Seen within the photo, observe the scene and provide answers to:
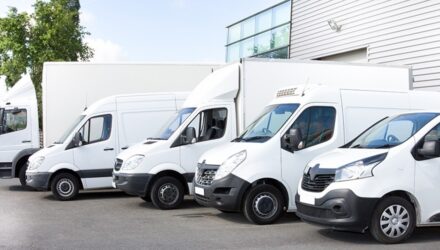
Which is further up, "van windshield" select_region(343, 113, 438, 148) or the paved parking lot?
"van windshield" select_region(343, 113, 438, 148)

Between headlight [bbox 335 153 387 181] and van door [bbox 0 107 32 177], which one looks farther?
van door [bbox 0 107 32 177]

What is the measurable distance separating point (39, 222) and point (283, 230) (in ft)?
13.3

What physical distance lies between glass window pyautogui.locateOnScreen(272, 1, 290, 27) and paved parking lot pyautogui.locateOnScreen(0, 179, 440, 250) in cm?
1252

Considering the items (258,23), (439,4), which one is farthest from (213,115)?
(258,23)

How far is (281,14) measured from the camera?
23641 mm

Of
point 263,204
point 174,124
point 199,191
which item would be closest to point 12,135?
point 174,124

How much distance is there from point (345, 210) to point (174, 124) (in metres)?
5.03

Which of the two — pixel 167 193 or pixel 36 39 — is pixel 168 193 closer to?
pixel 167 193

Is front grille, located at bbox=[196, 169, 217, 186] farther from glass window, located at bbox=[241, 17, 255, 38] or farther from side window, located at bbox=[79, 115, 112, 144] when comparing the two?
glass window, located at bbox=[241, 17, 255, 38]

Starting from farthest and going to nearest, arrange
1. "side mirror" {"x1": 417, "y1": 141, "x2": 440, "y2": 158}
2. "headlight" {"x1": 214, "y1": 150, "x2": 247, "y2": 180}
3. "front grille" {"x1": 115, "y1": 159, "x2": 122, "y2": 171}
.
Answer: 1. "front grille" {"x1": 115, "y1": 159, "x2": 122, "y2": 171}
2. "headlight" {"x1": 214, "y1": 150, "x2": 247, "y2": 180}
3. "side mirror" {"x1": 417, "y1": 141, "x2": 440, "y2": 158}

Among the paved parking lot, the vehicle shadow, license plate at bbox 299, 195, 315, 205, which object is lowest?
the paved parking lot

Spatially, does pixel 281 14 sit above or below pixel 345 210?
above

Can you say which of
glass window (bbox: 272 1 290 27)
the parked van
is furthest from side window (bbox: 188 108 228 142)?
glass window (bbox: 272 1 290 27)

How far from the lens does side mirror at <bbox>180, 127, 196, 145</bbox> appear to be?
11277 millimetres
